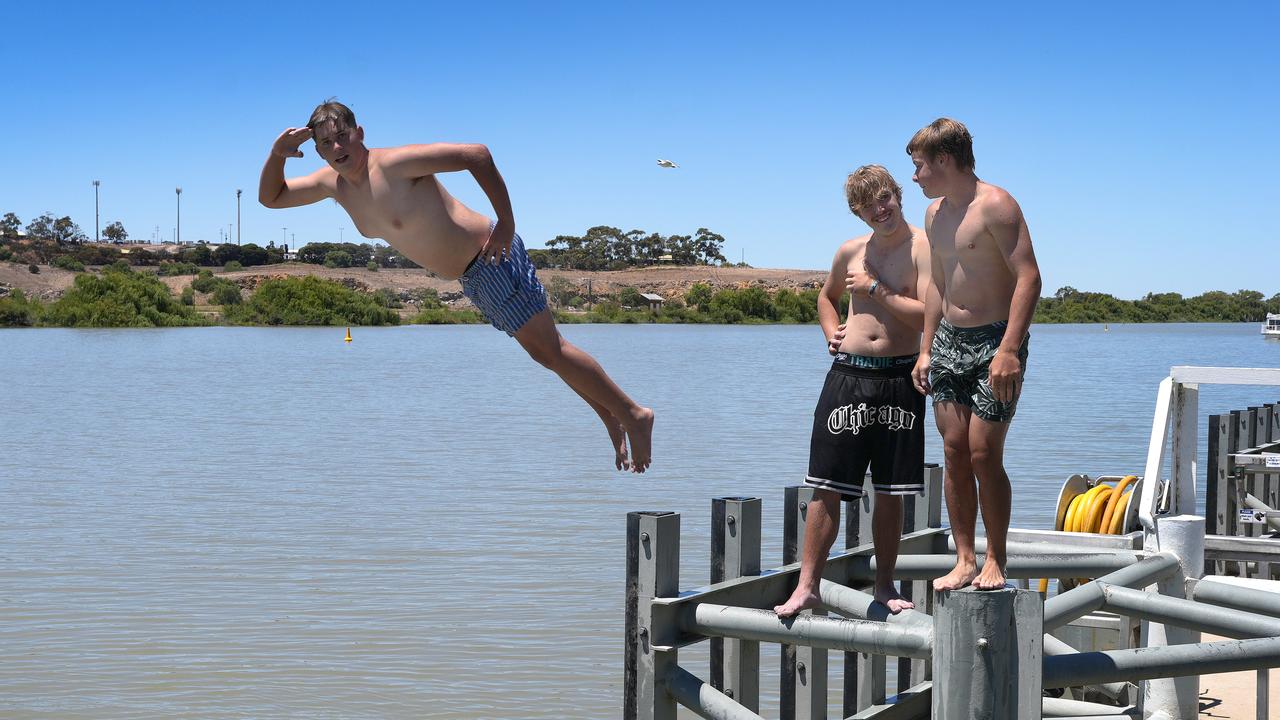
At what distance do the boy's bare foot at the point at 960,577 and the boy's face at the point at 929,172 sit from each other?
139 centimetres

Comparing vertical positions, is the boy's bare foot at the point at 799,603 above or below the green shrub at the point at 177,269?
below

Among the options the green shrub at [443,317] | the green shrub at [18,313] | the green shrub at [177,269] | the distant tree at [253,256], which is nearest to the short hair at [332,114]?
the green shrub at [18,313]

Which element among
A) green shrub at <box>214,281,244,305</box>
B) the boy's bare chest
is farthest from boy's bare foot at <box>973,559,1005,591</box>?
green shrub at <box>214,281,244,305</box>

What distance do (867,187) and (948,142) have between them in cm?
43

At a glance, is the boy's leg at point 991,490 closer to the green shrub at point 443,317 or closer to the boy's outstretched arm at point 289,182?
the boy's outstretched arm at point 289,182

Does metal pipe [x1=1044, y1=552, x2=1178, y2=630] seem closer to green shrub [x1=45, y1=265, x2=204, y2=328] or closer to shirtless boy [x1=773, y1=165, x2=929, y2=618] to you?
shirtless boy [x1=773, y1=165, x2=929, y2=618]

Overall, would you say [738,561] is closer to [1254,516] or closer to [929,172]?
[929,172]

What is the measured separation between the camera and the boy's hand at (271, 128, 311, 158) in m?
4.60

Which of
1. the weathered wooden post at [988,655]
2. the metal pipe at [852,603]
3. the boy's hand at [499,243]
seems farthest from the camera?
the metal pipe at [852,603]

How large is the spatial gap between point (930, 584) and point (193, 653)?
6916 millimetres

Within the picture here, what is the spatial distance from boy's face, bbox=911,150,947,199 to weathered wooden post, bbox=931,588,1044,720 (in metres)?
1.58

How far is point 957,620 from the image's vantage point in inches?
157

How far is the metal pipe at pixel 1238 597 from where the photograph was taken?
5.30 metres

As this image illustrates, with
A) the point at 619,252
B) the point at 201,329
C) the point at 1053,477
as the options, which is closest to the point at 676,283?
the point at 619,252
